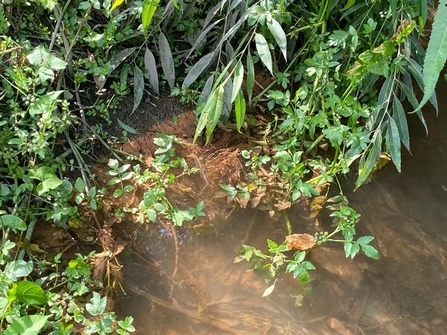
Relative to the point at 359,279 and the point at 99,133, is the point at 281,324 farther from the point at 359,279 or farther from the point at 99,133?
the point at 99,133

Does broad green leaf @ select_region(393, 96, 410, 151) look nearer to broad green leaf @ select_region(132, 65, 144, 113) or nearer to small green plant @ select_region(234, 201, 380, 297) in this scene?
small green plant @ select_region(234, 201, 380, 297)

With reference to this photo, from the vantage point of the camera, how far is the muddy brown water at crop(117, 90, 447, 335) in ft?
5.24

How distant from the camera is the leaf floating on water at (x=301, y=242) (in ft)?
5.46

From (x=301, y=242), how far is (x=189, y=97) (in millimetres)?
660

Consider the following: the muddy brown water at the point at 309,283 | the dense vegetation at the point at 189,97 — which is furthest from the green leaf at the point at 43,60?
the muddy brown water at the point at 309,283

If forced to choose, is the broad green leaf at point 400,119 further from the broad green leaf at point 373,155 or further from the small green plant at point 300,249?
the small green plant at point 300,249

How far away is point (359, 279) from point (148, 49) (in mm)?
1116

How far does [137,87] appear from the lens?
1.82m

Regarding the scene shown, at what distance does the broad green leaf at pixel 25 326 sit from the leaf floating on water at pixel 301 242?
2.72 ft

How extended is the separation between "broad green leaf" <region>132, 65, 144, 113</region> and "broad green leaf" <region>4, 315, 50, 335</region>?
878 mm

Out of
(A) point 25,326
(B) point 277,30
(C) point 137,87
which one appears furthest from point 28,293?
(B) point 277,30

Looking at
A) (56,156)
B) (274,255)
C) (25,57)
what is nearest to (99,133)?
(56,156)

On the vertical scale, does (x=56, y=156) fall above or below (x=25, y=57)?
below

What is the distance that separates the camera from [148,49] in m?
1.86
